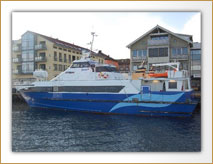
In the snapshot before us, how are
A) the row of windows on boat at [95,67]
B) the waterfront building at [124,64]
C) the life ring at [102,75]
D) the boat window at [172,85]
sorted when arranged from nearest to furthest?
the boat window at [172,85] → the life ring at [102,75] → the row of windows on boat at [95,67] → the waterfront building at [124,64]

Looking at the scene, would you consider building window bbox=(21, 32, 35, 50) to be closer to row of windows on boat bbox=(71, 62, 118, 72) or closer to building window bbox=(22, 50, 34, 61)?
building window bbox=(22, 50, 34, 61)

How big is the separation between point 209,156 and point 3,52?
5.77 metres

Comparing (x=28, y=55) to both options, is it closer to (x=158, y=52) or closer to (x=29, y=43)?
(x=29, y=43)

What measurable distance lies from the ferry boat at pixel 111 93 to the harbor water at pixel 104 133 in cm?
51

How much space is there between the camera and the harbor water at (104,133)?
5.46 m

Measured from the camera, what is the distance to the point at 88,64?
1053 cm

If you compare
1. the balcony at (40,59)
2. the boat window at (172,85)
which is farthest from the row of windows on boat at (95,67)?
the balcony at (40,59)

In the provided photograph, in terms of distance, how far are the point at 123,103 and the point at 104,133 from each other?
3.05 meters

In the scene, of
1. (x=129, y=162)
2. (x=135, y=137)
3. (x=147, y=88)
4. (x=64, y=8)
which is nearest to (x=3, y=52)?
(x=64, y=8)

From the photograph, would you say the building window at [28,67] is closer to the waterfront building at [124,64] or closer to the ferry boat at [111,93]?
the ferry boat at [111,93]

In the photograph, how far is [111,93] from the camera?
9.61 meters

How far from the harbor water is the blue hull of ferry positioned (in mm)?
380

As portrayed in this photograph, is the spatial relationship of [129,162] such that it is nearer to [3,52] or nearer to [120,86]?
[3,52]

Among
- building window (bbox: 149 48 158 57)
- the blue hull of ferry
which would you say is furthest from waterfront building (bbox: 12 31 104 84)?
building window (bbox: 149 48 158 57)
